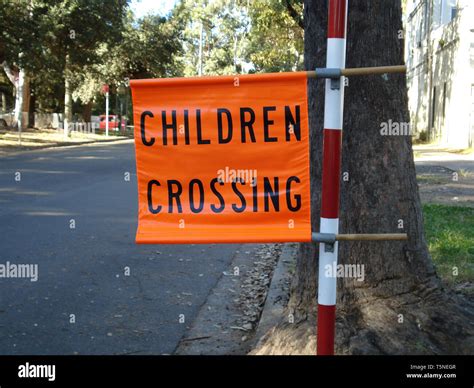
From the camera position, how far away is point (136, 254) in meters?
7.67

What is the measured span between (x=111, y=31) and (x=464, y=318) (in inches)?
1068

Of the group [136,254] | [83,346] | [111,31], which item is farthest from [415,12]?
[83,346]

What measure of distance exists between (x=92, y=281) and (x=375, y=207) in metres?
3.27

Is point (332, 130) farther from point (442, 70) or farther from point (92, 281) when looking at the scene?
point (442, 70)

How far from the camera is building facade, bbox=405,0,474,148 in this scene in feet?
82.6

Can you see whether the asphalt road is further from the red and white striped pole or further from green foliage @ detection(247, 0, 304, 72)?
green foliage @ detection(247, 0, 304, 72)

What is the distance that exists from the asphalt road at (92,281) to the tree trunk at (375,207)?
4.63 ft

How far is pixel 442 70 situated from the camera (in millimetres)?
29297
